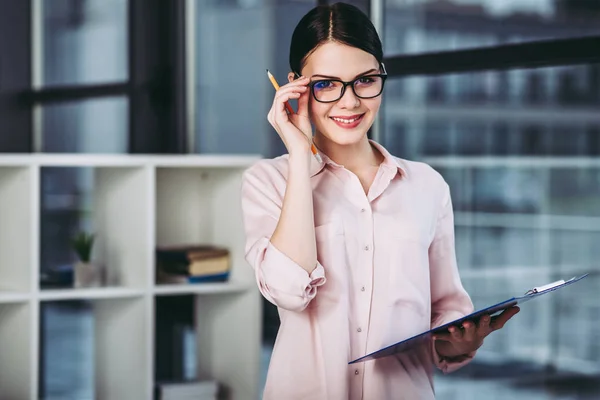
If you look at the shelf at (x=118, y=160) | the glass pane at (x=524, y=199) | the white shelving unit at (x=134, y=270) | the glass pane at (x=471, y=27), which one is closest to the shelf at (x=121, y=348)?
the white shelving unit at (x=134, y=270)

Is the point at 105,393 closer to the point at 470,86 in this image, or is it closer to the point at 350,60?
the point at 350,60

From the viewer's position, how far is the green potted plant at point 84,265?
340 centimetres

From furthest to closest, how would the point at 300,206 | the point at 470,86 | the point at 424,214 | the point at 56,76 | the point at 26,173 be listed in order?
the point at 470,86 → the point at 56,76 → the point at 26,173 → the point at 424,214 → the point at 300,206

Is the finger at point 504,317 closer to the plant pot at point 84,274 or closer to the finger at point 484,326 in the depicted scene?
the finger at point 484,326

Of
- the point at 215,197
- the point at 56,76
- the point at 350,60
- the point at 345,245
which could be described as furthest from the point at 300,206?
the point at 56,76

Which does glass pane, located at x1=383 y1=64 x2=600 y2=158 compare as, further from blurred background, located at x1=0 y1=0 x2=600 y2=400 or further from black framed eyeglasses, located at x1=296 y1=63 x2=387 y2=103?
black framed eyeglasses, located at x1=296 y1=63 x2=387 y2=103

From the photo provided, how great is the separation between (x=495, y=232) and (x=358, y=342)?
9027 mm

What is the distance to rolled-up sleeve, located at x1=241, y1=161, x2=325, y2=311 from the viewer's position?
1631 millimetres

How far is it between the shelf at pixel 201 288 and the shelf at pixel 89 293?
0.25 feet

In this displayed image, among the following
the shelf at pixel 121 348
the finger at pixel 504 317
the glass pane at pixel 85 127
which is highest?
the glass pane at pixel 85 127

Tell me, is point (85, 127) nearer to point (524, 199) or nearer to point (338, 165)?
point (338, 165)

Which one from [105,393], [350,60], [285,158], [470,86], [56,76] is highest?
[470,86]

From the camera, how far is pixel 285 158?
186 centimetres

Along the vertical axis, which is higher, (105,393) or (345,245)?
(345,245)
